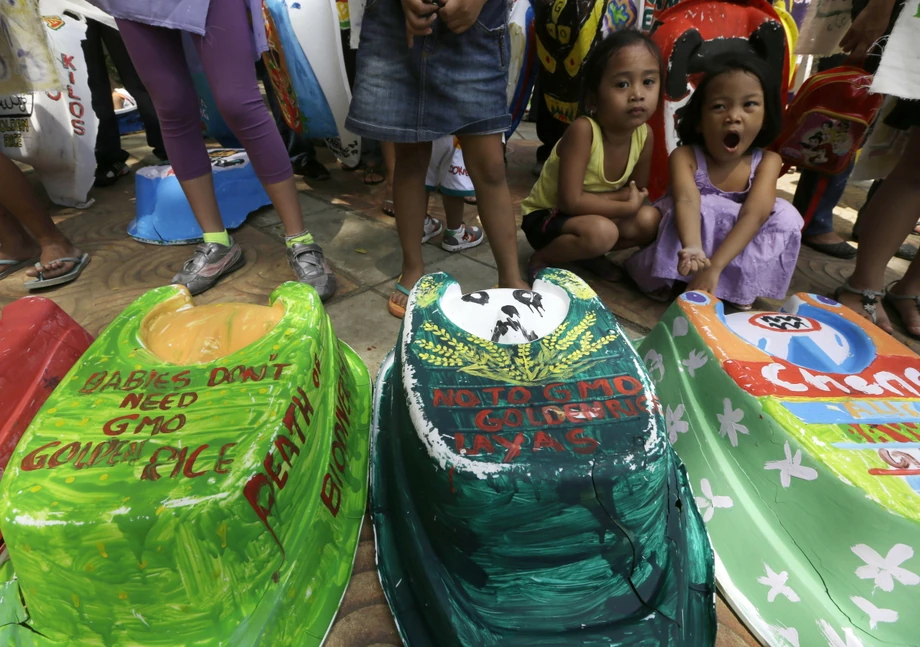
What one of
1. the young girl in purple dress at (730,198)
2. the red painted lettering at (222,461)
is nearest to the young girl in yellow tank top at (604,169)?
the young girl in purple dress at (730,198)

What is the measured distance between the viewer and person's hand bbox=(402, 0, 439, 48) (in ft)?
4.21

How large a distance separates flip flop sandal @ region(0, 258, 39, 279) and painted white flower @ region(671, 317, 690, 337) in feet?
7.87

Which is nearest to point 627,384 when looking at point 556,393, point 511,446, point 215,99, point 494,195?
point 556,393

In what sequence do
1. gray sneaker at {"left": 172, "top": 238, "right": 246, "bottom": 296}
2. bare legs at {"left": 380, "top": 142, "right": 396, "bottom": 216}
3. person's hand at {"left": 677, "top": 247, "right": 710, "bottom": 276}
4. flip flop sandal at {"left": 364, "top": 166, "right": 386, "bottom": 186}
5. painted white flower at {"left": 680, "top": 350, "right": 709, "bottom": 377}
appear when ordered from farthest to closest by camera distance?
flip flop sandal at {"left": 364, "top": 166, "right": 386, "bottom": 186}, bare legs at {"left": 380, "top": 142, "right": 396, "bottom": 216}, gray sneaker at {"left": 172, "top": 238, "right": 246, "bottom": 296}, person's hand at {"left": 677, "top": 247, "right": 710, "bottom": 276}, painted white flower at {"left": 680, "top": 350, "right": 709, "bottom": 377}

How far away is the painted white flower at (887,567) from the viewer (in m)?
0.78

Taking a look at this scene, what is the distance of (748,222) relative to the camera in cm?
170

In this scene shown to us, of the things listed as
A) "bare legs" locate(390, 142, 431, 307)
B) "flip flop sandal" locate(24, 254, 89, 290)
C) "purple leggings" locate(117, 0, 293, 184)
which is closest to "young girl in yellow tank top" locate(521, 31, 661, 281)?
"bare legs" locate(390, 142, 431, 307)

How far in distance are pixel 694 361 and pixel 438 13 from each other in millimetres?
1051

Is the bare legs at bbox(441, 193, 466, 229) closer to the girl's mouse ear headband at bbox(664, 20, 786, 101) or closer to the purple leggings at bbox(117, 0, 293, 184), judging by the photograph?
the purple leggings at bbox(117, 0, 293, 184)

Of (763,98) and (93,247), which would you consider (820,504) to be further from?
(93,247)

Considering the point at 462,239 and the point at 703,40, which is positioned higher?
the point at 703,40

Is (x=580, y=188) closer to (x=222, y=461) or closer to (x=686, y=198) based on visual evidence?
(x=686, y=198)

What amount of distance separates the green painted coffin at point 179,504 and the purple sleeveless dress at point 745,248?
4.36 ft

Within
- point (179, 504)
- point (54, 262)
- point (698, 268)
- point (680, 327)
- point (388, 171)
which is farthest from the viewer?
point (388, 171)
